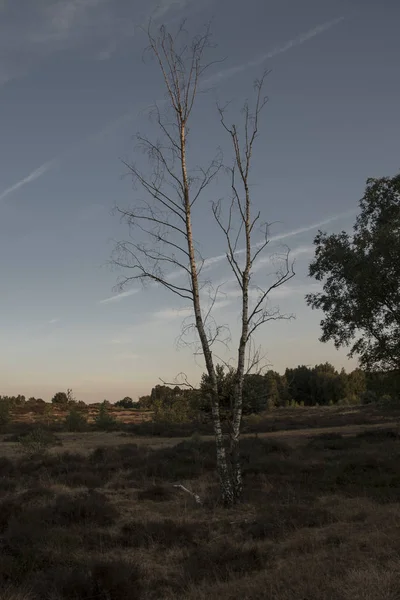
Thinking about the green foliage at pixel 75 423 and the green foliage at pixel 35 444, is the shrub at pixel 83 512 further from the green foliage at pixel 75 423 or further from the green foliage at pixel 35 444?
the green foliage at pixel 75 423

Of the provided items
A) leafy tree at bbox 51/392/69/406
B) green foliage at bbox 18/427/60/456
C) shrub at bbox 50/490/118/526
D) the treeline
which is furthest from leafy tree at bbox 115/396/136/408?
shrub at bbox 50/490/118/526

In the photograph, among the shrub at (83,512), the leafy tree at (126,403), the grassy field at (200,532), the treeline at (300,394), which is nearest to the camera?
the grassy field at (200,532)

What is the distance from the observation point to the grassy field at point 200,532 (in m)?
6.96

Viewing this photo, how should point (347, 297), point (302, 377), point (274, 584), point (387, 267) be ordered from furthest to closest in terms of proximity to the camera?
point (302, 377), point (347, 297), point (387, 267), point (274, 584)

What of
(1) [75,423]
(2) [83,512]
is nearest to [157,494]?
(2) [83,512]

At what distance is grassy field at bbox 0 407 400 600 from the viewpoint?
274 inches

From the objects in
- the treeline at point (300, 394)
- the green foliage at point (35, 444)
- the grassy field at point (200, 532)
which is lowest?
the grassy field at point (200, 532)

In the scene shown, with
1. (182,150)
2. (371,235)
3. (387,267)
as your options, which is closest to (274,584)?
(182,150)

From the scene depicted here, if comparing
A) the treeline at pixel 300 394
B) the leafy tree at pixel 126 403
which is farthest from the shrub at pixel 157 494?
Answer: the leafy tree at pixel 126 403

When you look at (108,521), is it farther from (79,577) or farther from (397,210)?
(397,210)

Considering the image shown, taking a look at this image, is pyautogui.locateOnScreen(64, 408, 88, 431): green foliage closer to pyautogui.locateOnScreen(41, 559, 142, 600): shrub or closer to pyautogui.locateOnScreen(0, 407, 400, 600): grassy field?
pyautogui.locateOnScreen(0, 407, 400, 600): grassy field

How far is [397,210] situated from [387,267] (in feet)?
12.8

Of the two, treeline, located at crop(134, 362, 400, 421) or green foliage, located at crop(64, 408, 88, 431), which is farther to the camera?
treeline, located at crop(134, 362, 400, 421)

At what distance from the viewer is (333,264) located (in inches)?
857
